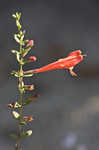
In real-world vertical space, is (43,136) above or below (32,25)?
below

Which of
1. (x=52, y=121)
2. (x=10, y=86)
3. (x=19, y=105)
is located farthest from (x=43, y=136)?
(x=19, y=105)

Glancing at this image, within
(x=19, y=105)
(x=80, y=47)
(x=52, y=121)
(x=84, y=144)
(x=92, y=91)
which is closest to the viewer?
(x=19, y=105)

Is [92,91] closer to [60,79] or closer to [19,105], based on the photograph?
[60,79]

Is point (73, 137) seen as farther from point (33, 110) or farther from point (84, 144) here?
point (33, 110)

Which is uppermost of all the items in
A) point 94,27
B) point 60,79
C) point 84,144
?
point 94,27

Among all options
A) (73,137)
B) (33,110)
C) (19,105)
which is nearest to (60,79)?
(33,110)

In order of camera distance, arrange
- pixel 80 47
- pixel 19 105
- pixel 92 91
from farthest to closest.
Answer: pixel 80 47 < pixel 92 91 < pixel 19 105

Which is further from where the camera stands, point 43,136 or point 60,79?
point 60,79
